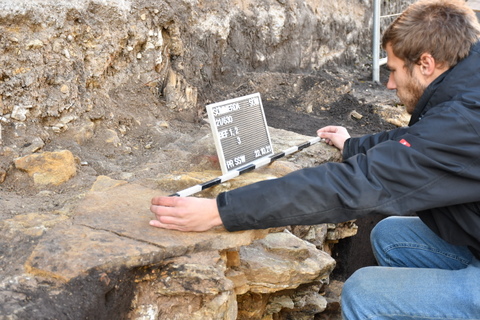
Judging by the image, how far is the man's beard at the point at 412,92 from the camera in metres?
2.25

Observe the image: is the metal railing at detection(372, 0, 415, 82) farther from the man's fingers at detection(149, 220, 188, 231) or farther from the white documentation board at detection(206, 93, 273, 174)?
the man's fingers at detection(149, 220, 188, 231)

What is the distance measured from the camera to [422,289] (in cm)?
214

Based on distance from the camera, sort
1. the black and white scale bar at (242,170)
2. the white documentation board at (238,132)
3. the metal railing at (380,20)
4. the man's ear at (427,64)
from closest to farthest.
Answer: the man's ear at (427,64) < the black and white scale bar at (242,170) < the white documentation board at (238,132) < the metal railing at (380,20)

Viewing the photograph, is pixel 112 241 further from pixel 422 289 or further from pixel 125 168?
pixel 422 289

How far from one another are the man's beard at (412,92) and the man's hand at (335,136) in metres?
1.14

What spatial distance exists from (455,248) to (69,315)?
185 cm


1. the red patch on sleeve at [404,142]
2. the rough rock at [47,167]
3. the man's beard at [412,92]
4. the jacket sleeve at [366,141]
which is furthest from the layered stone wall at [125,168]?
the man's beard at [412,92]

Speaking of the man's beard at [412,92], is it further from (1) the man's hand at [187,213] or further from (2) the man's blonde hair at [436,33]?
(1) the man's hand at [187,213]

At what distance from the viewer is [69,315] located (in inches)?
68.0

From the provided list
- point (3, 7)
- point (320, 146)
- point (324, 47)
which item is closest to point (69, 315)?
point (3, 7)

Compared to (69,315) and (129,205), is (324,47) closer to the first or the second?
(129,205)

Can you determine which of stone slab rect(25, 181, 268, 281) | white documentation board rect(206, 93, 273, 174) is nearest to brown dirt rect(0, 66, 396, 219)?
stone slab rect(25, 181, 268, 281)

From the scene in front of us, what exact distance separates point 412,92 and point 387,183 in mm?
576

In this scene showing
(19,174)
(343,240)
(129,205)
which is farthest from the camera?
(343,240)
